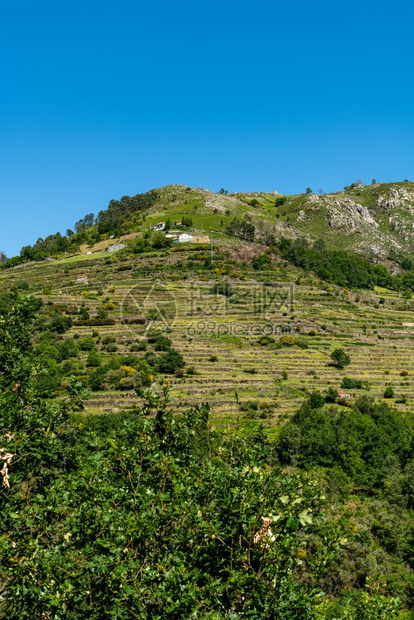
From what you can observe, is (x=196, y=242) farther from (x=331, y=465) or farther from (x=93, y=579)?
(x=93, y=579)

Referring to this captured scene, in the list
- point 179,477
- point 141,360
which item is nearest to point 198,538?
point 179,477

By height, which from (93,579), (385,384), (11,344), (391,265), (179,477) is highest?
(391,265)

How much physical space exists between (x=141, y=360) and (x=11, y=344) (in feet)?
184

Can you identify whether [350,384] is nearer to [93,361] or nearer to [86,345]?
[93,361]

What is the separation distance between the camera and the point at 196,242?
121875 mm

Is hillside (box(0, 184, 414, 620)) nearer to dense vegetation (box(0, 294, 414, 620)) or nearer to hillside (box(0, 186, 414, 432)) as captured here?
dense vegetation (box(0, 294, 414, 620))

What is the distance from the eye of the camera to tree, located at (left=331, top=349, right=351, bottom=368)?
69.6 meters

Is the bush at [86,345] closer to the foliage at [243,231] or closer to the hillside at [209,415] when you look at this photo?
the hillside at [209,415]

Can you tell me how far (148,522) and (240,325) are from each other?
74.8 meters

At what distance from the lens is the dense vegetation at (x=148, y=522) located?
677cm

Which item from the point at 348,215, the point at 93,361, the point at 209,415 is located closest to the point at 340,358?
the point at 93,361

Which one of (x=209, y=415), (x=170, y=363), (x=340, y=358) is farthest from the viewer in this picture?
(x=340, y=358)

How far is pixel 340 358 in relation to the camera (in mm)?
69625

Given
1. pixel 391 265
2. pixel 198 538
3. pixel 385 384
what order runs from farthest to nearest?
pixel 391 265
pixel 385 384
pixel 198 538
